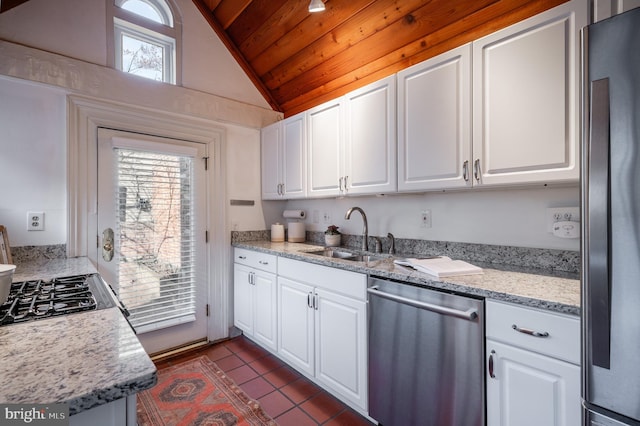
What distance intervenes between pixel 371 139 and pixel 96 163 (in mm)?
2045

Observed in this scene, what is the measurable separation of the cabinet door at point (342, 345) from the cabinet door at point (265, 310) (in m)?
0.52

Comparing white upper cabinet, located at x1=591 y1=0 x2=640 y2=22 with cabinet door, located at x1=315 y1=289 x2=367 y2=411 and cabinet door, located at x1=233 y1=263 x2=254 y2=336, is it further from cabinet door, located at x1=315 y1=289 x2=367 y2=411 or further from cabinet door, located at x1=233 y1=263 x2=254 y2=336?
cabinet door, located at x1=233 y1=263 x2=254 y2=336

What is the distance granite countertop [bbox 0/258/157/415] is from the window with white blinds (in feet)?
5.38

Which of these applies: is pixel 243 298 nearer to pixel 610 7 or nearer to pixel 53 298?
pixel 53 298

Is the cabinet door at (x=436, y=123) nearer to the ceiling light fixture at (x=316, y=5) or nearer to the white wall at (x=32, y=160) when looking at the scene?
the ceiling light fixture at (x=316, y=5)

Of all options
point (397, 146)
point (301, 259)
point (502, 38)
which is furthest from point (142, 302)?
point (502, 38)

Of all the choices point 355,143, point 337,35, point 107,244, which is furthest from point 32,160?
point 337,35

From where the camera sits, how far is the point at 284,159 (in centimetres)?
292

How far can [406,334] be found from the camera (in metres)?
1.53

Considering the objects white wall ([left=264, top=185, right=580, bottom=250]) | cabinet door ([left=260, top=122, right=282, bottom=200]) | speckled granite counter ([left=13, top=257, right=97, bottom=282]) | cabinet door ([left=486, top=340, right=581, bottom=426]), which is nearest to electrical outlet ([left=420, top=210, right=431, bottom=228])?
white wall ([left=264, top=185, right=580, bottom=250])

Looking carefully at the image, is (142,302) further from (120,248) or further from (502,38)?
(502,38)

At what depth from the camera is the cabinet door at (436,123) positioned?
1675mm

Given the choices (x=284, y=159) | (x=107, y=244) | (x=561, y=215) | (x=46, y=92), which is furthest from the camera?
(x=284, y=159)

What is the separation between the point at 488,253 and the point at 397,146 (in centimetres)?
86
